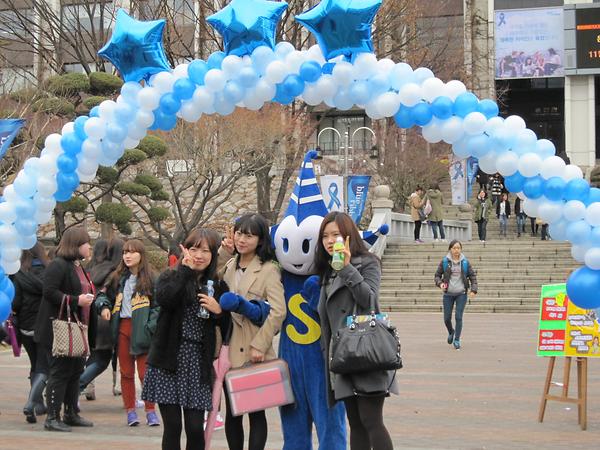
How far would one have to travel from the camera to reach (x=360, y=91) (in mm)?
6984

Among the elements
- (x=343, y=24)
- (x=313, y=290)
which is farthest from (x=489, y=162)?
(x=313, y=290)

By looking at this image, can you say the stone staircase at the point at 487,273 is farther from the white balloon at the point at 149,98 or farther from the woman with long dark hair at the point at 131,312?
the white balloon at the point at 149,98

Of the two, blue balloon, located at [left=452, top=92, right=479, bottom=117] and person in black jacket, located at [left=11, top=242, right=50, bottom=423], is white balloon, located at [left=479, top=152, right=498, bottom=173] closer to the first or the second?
blue balloon, located at [left=452, top=92, right=479, bottom=117]

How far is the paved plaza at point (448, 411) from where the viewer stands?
8.34 metres

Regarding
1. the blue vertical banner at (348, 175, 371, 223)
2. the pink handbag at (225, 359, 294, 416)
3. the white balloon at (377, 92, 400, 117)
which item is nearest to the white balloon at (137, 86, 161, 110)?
the white balloon at (377, 92, 400, 117)

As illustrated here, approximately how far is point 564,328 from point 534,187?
2.86m

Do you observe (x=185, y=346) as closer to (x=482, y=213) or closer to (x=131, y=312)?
(x=131, y=312)

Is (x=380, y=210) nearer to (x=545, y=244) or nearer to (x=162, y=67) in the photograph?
(x=545, y=244)

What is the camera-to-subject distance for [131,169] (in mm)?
27125

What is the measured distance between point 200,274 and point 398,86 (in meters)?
1.98

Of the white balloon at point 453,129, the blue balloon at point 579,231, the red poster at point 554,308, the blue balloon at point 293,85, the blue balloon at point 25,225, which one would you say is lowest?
the red poster at point 554,308

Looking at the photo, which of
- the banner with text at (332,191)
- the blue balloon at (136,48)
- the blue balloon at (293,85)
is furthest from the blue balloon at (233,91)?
the banner with text at (332,191)

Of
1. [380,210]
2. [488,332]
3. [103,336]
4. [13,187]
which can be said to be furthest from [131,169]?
[13,187]

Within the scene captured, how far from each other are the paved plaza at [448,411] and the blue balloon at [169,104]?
2849 mm
